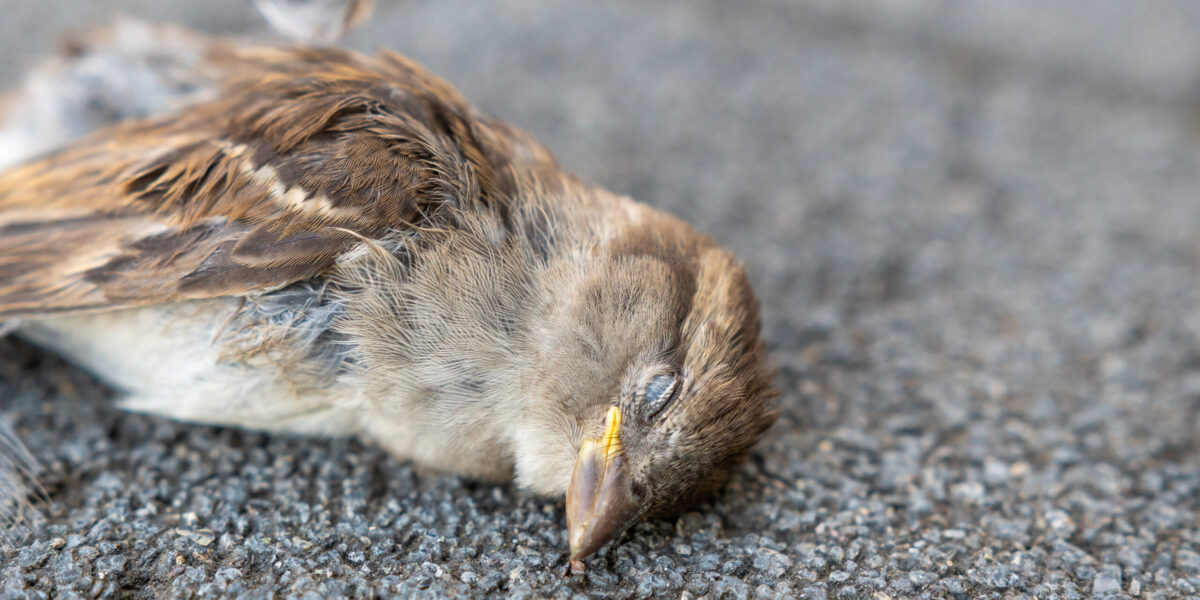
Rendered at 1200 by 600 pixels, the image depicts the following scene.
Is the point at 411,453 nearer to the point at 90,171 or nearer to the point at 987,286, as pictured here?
the point at 90,171

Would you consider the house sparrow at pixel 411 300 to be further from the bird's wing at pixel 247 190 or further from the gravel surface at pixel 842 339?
the gravel surface at pixel 842 339

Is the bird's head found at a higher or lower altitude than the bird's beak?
higher

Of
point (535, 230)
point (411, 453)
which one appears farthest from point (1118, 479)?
point (411, 453)

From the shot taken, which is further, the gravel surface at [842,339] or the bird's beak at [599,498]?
the gravel surface at [842,339]

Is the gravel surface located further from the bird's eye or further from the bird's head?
the bird's eye

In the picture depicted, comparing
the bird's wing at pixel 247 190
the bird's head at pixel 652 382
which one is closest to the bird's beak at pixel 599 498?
the bird's head at pixel 652 382

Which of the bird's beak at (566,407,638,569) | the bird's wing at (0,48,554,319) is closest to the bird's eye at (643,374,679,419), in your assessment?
the bird's beak at (566,407,638,569)
